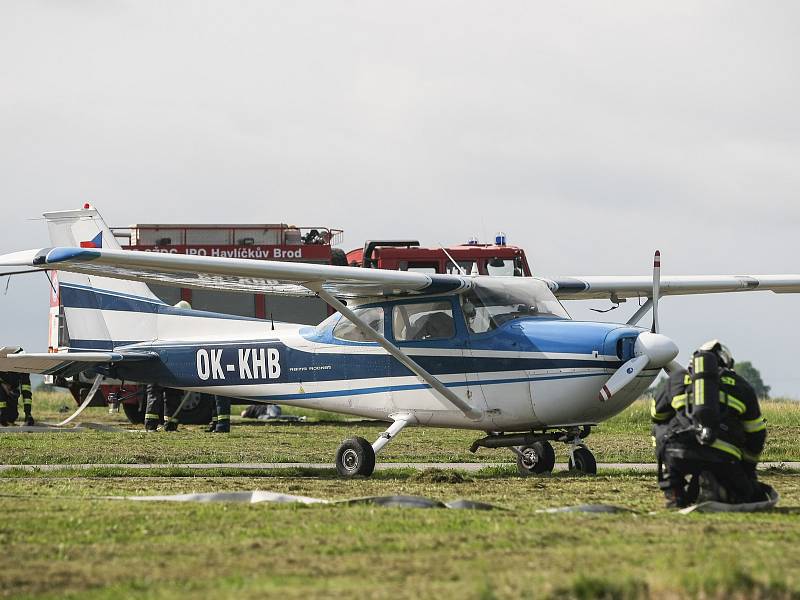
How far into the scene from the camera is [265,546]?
7.88 m

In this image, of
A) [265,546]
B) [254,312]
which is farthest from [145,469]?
[254,312]

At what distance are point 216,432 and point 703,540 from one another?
713 inches

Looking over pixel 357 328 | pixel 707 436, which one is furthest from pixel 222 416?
pixel 707 436

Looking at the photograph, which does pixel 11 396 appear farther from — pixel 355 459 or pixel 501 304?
pixel 501 304

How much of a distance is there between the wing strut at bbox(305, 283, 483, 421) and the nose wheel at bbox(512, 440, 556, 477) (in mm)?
803

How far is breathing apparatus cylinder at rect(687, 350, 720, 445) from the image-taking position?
388 inches

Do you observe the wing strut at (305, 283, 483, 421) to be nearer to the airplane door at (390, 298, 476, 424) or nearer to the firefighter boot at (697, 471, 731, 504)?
the airplane door at (390, 298, 476, 424)

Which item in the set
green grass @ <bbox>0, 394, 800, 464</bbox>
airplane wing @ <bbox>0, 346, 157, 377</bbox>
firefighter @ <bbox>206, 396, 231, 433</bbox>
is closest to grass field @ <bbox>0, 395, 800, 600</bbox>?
green grass @ <bbox>0, 394, 800, 464</bbox>

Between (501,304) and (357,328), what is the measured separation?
199 cm

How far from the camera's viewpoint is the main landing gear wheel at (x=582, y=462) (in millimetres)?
14453

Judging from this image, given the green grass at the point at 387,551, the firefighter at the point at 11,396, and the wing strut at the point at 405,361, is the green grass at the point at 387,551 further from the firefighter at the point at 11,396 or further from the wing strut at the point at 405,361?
the firefighter at the point at 11,396

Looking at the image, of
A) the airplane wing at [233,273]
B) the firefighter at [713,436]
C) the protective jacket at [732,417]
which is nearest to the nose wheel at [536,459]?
the airplane wing at [233,273]

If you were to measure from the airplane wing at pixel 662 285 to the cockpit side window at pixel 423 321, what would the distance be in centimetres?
182

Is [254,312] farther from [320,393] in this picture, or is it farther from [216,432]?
[320,393]
